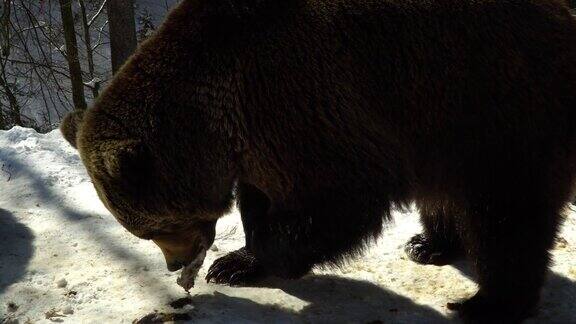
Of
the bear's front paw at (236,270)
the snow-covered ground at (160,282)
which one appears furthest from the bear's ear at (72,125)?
the bear's front paw at (236,270)

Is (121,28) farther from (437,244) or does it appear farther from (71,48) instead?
(437,244)

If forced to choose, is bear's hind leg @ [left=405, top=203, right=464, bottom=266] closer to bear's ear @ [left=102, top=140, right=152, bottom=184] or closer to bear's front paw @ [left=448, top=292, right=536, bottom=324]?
bear's front paw @ [left=448, top=292, right=536, bottom=324]

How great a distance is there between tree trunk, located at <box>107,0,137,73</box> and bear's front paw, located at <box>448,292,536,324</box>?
22.0 feet

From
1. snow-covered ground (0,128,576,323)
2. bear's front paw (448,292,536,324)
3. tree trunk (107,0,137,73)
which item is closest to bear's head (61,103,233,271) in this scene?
snow-covered ground (0,128,576,323)

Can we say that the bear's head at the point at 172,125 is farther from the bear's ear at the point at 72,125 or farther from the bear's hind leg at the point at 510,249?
the bear's hind leg at the point at 510,249

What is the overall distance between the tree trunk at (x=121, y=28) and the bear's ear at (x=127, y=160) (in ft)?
20.4

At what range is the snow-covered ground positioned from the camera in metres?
3.58

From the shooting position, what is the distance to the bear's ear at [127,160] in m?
3.03

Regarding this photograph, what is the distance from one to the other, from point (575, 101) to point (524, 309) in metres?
1.18

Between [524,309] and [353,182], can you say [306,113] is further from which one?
[524,309]

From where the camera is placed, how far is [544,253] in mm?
3422

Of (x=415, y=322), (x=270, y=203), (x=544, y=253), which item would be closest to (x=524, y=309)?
(x=544, y=253)

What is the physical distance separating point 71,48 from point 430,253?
8.23 metres

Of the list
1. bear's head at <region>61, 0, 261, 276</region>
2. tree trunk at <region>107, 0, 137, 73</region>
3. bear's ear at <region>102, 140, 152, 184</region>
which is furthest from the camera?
tree trunk at <region>107, 0, 137, 73</region>
